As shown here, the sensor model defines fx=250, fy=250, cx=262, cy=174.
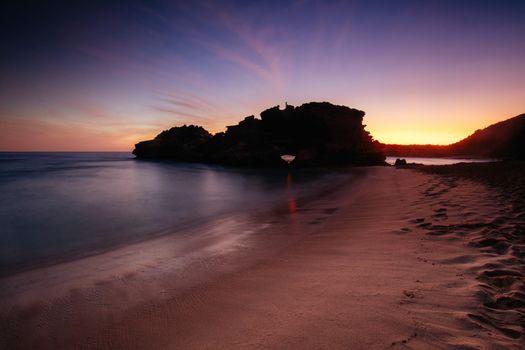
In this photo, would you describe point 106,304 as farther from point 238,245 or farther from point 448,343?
point 448,343

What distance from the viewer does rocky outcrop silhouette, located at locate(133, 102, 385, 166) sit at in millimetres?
42625

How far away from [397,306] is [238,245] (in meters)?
3.58

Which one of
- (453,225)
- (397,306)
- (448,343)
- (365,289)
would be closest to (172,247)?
(365,289)

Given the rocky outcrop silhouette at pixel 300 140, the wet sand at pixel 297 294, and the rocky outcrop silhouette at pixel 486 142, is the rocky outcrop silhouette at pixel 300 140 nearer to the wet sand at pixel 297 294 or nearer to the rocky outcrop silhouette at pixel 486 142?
the wet sand at pixel 297 294

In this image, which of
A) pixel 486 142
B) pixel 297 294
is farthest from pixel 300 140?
pixel 486 142

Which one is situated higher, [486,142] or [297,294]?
[486,142]

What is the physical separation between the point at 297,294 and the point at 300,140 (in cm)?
4216

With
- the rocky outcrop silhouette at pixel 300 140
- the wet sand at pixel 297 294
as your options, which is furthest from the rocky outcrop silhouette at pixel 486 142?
the wet sand at pixel 297 294

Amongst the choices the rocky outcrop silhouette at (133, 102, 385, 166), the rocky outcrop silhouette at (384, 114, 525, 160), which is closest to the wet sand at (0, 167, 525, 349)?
the rocky outcrop silhouette at (133, 102, 385, 166)

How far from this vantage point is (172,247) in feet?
18.7

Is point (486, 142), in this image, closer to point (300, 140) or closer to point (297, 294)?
point (300, 140)

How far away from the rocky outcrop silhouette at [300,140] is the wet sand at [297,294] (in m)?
36.6

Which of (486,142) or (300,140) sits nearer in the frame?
(300,140)

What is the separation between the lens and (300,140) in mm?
43938
